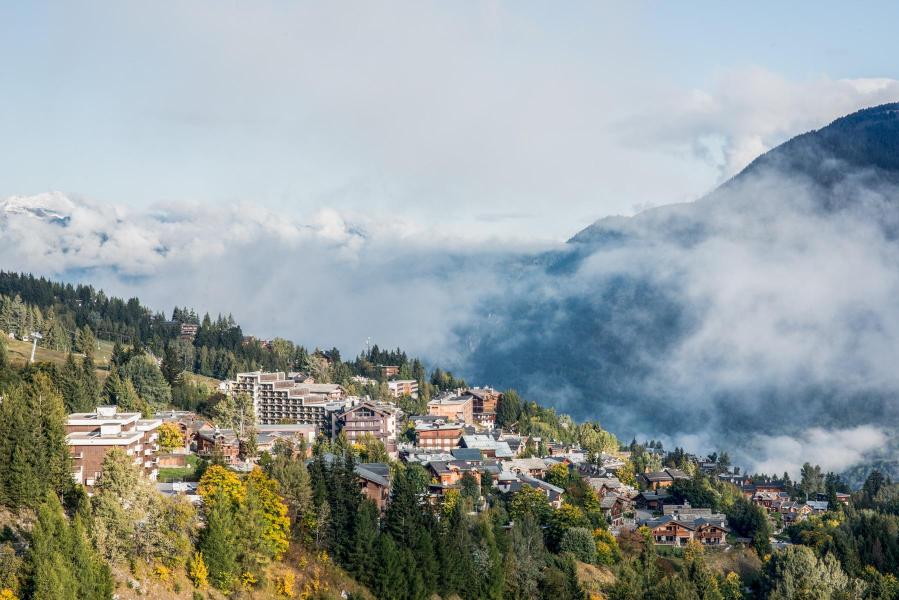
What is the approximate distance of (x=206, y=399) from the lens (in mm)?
126312

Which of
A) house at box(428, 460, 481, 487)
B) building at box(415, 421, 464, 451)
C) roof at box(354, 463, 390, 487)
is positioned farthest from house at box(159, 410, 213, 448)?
building at box(415, 421, 464, 451)

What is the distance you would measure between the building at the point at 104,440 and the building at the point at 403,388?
88997 mm

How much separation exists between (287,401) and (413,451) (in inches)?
1065

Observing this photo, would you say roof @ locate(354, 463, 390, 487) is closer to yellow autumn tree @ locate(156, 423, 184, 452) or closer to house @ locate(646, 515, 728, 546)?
yellow autumn tree @ locate(156, 423, 184, 452)

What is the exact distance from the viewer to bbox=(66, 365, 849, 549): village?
8088cm

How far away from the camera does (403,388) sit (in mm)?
176125

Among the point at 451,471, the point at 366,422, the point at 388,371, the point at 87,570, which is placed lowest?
the point at 451,471

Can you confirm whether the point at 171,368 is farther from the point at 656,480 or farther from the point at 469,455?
the point at 656,480

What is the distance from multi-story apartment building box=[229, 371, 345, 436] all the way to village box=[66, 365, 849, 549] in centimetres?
17

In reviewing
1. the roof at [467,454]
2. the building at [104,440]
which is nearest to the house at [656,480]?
the roof at [467,454]

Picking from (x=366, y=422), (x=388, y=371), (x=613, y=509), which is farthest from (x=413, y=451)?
(x=388, y=371)

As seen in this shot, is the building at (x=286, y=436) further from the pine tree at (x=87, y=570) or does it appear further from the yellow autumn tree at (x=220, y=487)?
the pine tree at (x=87, y=570)

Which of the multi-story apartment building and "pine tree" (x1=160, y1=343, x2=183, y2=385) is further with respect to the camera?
the multi-story apartment building

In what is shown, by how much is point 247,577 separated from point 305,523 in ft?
31.3
